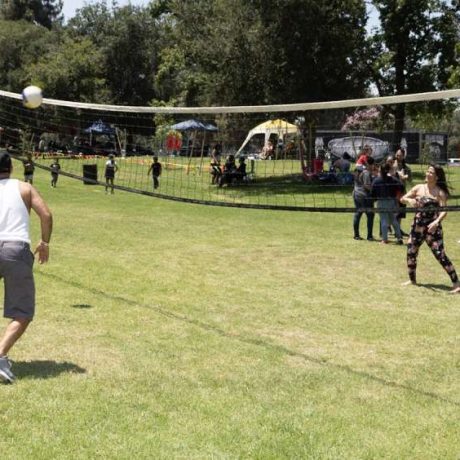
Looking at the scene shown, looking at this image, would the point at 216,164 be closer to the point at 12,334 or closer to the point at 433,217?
the point at 433,217

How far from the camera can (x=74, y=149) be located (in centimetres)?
1659

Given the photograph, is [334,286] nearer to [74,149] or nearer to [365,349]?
[365,349]

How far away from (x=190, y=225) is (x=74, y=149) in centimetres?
328

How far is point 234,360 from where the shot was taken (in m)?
6.16

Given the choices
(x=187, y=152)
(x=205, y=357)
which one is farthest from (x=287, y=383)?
(x=187, y=152)

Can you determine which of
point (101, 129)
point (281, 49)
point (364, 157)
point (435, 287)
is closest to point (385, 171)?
point (364, 157)

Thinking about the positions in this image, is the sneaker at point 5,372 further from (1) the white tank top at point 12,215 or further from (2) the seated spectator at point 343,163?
(2) the seated spectator at point 343,163

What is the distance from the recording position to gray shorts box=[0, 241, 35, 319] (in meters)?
5.54

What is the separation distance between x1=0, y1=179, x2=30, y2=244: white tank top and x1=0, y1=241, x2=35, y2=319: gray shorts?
0.20ft

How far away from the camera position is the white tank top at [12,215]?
559cm

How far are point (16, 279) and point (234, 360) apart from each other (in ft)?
6.48

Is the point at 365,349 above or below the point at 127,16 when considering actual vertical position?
below

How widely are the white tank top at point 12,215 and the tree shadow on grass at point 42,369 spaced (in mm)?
1061

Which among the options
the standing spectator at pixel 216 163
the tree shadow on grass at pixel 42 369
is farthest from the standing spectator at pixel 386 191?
the tree shadow on grass at pixel 42 369
